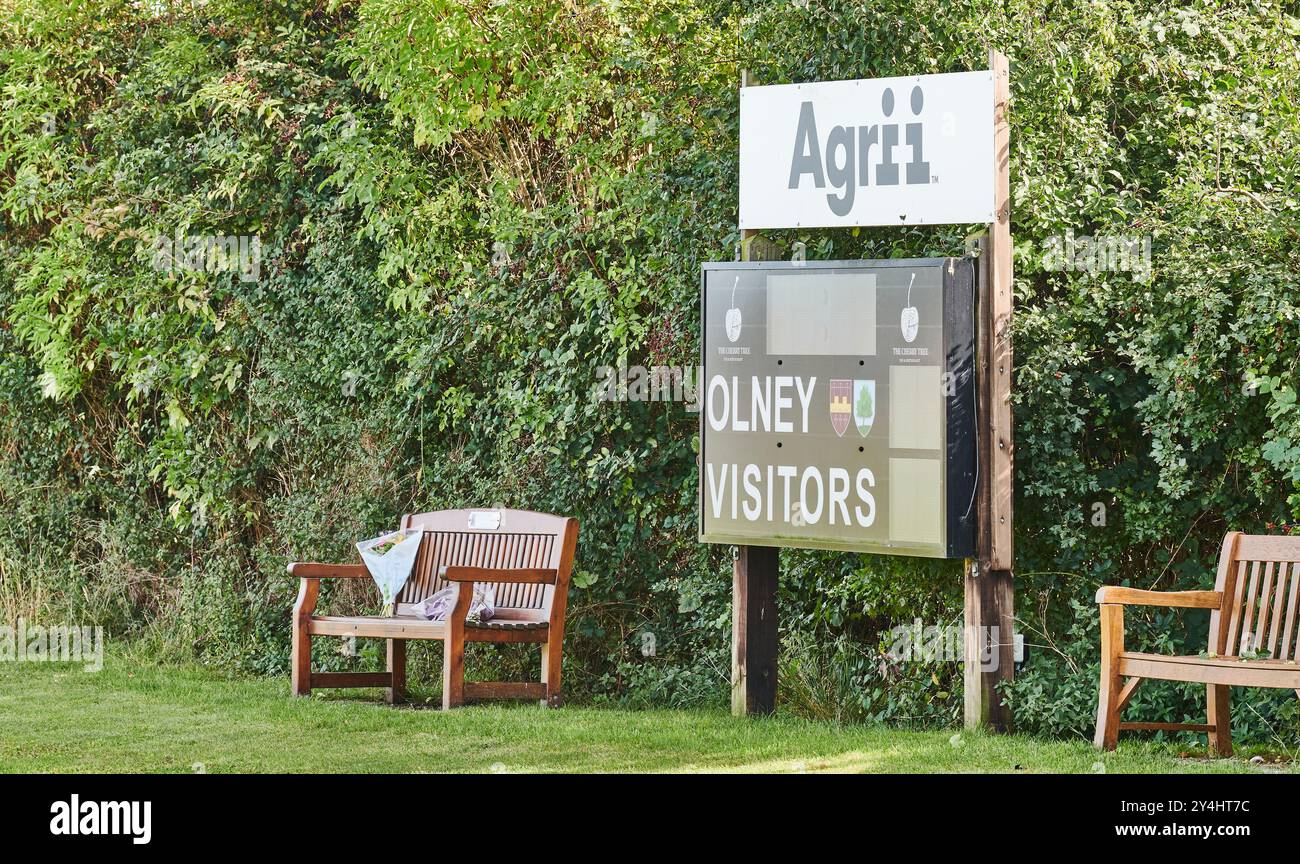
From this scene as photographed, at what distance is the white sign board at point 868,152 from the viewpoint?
23.1 feet

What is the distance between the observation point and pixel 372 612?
958 centimetres

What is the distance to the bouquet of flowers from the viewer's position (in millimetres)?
8648

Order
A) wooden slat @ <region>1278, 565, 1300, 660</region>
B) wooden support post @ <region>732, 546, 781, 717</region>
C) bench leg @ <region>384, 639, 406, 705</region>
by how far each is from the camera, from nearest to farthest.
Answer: wooden slat @ <region>1278, 565, 1300, 660</region>
wooden support post @ <region>732, 546, 781, 717</region>
bench leg @ <region>384, 639, 406, 705</region>

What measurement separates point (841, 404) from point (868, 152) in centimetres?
121

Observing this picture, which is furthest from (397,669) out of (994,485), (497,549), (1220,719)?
(1220,719)

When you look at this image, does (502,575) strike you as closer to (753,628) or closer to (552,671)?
(552,671)

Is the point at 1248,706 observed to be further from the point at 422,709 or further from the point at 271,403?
the point at 271,403

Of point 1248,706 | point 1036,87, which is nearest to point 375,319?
point 1036,87

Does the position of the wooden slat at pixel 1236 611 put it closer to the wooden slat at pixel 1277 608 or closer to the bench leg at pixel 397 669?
the wooden slat at pixel 1277 608

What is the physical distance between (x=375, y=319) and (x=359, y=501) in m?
1.17

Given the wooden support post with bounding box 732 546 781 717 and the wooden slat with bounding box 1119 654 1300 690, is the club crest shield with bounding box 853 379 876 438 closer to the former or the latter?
the wooden support post with bounding box 732 546 781 717

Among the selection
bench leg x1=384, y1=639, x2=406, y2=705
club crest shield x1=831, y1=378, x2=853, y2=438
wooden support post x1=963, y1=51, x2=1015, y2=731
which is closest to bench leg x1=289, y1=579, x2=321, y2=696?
bench leg x1=384, y1=639, x2=406, y2=705

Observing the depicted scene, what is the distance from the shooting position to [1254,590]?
6.46 m

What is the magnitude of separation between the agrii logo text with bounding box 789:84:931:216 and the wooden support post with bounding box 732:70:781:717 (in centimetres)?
49
